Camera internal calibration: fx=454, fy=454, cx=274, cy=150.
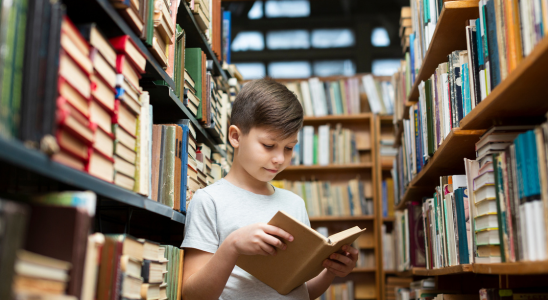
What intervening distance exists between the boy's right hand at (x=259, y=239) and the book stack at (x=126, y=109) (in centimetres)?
31

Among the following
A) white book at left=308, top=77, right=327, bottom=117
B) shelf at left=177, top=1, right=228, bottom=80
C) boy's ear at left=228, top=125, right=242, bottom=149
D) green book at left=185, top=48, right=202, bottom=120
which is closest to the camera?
boy's ear at left=228, top=125, right=242, bottom=149

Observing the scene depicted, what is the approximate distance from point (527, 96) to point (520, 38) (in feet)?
0.46

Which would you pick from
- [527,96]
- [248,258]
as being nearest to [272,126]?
[248,258]

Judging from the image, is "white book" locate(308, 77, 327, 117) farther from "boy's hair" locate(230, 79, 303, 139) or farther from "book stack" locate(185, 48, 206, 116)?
"boy's hair" locate(230, 79, 303, 139)

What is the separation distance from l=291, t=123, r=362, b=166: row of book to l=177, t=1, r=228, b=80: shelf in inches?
75.6

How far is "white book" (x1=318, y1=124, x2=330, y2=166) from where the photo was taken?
4.13 metres

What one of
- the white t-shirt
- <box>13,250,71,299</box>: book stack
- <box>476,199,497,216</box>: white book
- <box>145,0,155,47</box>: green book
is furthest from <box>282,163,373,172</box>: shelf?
<box>13,250,71,299</box>: book stack

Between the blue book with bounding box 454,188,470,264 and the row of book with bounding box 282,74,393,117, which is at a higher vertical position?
the row of book with bounding box 282,74,393,117

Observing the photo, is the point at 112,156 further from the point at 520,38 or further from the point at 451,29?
the point at 451,29

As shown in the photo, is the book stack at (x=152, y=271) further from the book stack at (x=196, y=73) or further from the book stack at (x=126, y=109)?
the book stack at (x=196, y=73)

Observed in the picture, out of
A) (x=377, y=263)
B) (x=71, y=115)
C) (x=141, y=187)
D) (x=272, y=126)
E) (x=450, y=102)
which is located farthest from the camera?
(x=377, y=263)

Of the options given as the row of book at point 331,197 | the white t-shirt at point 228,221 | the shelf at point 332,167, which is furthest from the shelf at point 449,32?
the row of book at point 331,197

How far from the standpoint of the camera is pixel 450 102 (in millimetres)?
1624

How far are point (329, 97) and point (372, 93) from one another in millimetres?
404
